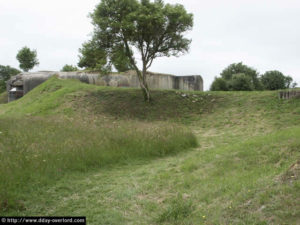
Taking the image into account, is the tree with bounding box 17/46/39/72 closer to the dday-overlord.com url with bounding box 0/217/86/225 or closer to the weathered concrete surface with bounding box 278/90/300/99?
the weathered concrete surface with bounding box 278/90/300/99

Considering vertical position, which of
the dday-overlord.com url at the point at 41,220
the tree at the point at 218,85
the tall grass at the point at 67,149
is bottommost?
the dday-overlord.com url at the point at 41,220

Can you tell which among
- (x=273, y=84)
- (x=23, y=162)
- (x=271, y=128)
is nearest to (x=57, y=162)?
(x=23, y=162)

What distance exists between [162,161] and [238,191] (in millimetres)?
3977

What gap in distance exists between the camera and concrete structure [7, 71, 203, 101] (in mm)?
29453

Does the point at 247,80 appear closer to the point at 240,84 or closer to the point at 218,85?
the point at 240,84

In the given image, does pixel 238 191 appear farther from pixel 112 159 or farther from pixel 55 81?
pixel 55 81

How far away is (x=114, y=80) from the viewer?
29250 mm

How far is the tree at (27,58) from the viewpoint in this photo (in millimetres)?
41572

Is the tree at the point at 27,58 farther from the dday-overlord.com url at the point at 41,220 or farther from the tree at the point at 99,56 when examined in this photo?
the dday-overlord.com url at the point at 41,220

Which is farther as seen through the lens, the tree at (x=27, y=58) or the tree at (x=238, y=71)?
the tree at (x=238, y=71)

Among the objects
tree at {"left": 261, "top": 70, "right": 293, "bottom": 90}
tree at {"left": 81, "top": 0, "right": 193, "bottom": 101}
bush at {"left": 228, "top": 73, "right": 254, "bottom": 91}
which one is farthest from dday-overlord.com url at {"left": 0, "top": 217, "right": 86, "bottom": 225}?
tree at {"left": 261, "top": 70, "right": 293, "bottom": 90}

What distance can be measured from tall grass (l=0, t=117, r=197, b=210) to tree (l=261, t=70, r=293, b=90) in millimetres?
41117

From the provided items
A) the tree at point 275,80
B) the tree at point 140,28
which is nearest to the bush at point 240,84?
the tree at point 275,80

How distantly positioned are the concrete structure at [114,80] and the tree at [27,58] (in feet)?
32.8
